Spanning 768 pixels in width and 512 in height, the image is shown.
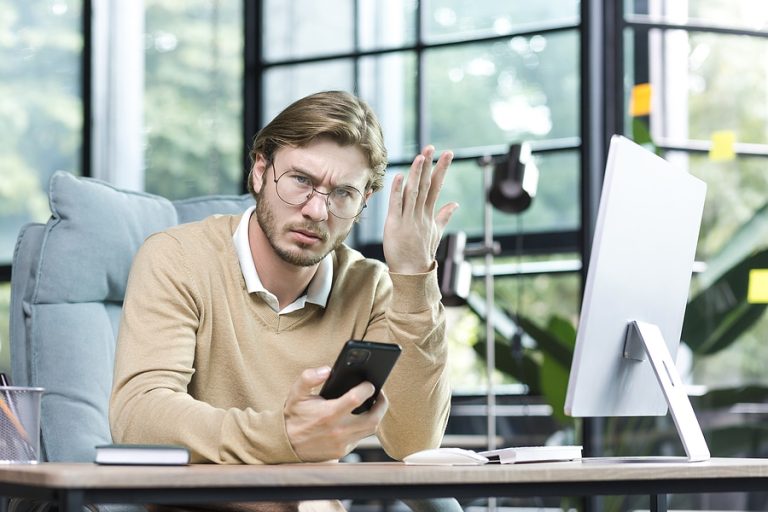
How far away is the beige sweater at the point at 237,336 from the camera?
159cm

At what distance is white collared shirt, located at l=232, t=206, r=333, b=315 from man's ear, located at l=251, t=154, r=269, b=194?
2.1 inches

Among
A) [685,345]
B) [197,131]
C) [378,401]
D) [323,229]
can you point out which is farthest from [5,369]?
[378,401]

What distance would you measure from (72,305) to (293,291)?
0.42 metres

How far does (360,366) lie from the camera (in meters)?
1.30

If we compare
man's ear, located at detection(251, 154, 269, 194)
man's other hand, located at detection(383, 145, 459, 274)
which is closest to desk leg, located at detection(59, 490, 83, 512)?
man's other hand, located at detection(383, 145, 459, 274)

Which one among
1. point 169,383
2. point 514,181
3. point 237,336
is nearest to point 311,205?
point 237,336

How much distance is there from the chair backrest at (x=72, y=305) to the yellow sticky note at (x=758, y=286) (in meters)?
2.03

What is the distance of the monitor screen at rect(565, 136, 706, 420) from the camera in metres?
1.50

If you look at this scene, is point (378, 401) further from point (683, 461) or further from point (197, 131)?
point (197, 131)

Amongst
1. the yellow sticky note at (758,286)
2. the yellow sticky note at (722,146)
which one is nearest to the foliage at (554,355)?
the yellow sticky note at (758,286)

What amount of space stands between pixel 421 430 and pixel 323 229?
35 centimetres

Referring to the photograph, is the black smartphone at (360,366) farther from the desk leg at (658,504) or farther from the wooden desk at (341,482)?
the desk leg at (658,504)

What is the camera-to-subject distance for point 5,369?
4609 mm

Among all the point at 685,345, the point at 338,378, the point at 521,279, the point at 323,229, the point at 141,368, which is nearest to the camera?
the point at 338,378
